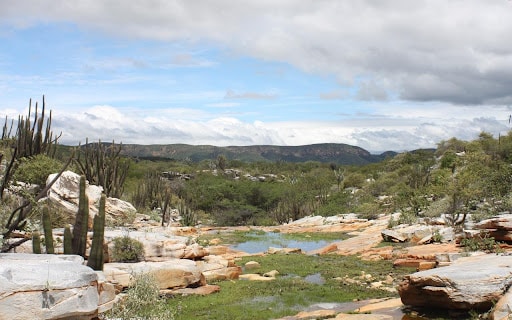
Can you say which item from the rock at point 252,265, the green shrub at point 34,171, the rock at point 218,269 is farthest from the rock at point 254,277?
the green shrub at point 34,171

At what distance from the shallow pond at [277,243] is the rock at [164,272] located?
1416 cm

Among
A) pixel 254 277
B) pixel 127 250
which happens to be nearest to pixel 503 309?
pixel 254 277

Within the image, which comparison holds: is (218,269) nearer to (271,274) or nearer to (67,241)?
(271,274)

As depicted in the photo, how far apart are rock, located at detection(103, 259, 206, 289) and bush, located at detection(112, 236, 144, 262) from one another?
119cm

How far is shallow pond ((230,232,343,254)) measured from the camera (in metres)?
35.2

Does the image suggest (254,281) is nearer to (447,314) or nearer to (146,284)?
(146,284)

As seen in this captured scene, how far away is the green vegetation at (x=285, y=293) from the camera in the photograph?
16.2 metres

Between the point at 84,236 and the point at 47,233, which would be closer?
the point at 47,233

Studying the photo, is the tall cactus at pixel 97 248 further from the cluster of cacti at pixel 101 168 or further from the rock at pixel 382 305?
the cluster of cacti at pixel 101 168

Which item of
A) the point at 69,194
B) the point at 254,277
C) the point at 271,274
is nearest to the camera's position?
the point at 254,277

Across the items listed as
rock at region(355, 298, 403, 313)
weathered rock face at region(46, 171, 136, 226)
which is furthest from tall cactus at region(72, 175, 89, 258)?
rock at region(355, 298, 403, 313)

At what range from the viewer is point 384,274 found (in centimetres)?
2166

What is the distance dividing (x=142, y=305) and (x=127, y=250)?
22.9ft

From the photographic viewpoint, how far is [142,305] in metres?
13.4
